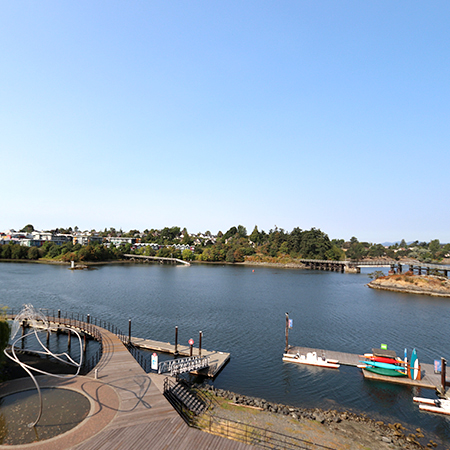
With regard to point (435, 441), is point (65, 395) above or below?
above

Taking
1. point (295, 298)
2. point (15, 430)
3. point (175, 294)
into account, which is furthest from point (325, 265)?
point (15, 430)

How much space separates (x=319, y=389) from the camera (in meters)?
29.0

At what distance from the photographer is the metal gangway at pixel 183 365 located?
2657 centimetres

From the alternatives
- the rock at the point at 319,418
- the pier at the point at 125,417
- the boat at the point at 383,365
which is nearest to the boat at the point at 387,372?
the boat at the point at 383,365

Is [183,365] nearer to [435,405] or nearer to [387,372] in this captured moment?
[387,372]

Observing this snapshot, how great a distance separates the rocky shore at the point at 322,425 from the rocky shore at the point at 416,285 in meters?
82.8

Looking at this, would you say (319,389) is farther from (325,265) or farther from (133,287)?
(325,265)

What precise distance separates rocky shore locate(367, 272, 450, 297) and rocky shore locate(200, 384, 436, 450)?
8282 cm

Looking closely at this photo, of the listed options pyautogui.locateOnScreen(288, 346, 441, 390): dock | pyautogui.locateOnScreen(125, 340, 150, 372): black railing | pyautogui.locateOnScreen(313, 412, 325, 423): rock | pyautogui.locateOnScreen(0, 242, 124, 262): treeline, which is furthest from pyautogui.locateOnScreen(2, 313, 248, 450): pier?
pyautogui.locateOnScreen(0, 242, 124, 262): treeline

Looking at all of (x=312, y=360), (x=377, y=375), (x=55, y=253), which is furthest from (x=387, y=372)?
(x=55, y=253)

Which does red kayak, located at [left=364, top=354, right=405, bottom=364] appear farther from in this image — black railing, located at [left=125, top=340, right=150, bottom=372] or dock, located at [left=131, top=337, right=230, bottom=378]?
black railing, located at [left=125, top=340, right=150, bottom=372]

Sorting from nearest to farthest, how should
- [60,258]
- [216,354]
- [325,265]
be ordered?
[216,354] < [60,258] < [325,265]

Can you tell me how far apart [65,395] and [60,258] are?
166 m

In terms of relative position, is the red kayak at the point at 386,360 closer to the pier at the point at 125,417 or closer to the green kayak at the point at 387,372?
the green kayak at the point at 387,372
